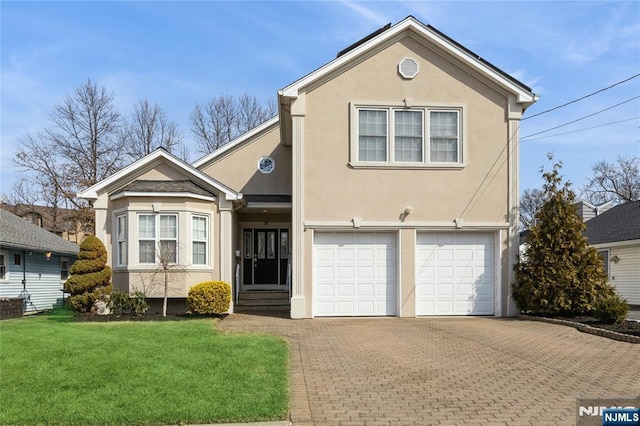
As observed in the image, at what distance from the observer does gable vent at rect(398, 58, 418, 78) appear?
49.5 ft

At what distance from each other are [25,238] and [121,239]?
7940 millimetres

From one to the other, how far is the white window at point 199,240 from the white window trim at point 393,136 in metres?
4.74

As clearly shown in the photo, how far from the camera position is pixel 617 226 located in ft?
78.3

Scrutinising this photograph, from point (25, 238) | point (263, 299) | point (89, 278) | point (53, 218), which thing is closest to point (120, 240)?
point (89, 278)

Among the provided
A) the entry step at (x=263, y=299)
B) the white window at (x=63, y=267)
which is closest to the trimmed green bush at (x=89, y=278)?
the entry step at (x=263, y=299)

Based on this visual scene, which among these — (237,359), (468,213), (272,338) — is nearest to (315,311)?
(272,338)

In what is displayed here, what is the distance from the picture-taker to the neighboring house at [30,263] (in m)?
19.7

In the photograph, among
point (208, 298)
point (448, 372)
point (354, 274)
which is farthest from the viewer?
point (354, 274)

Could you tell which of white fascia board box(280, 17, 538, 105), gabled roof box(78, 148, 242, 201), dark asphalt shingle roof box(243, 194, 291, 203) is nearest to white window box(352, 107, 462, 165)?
white fascia board box(280, 17, 538, 105)

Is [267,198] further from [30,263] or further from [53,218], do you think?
[53,218]

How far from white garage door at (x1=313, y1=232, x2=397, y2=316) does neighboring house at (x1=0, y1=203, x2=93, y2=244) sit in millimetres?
26074

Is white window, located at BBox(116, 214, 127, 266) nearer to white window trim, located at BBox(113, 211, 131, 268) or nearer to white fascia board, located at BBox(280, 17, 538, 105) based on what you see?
white window trim, located at BBox(113, 211, 131, 268)

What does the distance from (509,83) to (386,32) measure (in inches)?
150

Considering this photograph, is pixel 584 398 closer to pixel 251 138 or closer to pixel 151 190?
pixel 151 190
